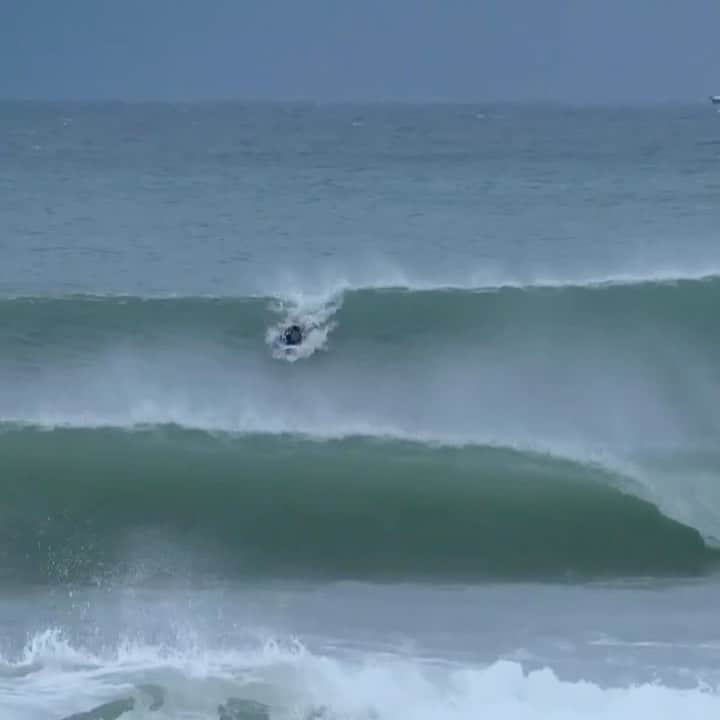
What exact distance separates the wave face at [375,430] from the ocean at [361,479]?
35 millimetres

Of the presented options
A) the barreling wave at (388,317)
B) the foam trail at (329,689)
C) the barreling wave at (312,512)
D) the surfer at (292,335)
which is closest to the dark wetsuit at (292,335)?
the surfer at (292,335)

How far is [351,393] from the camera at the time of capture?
15.7m

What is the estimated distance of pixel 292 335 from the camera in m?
17.0

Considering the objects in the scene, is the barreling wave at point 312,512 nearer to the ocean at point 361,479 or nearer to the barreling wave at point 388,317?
the ocean at point 361,479

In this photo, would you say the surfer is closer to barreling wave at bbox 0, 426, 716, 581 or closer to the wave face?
the wave face

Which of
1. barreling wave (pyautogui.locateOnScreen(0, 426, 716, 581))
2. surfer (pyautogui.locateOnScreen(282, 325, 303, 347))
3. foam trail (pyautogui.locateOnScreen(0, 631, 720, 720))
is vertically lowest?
foam trail (pyautogui.locateOnScreen(0, 631, 720, 720))

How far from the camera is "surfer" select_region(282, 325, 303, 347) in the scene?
16781 mm

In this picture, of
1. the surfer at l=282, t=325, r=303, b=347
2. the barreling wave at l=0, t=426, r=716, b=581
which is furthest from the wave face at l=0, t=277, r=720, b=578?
the surfer at l=282, t=325, r=303, b=347

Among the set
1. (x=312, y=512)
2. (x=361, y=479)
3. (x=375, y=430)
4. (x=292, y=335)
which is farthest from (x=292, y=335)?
(x=312, y=512)

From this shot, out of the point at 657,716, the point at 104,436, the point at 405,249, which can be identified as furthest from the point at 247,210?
the point at 657,716

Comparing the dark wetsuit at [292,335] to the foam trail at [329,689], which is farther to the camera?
the dark wetsuit at [292,335]

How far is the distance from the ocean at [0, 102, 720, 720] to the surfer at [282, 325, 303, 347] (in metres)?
0.13

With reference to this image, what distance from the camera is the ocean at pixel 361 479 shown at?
30.9ft

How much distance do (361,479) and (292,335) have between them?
3880 mm
